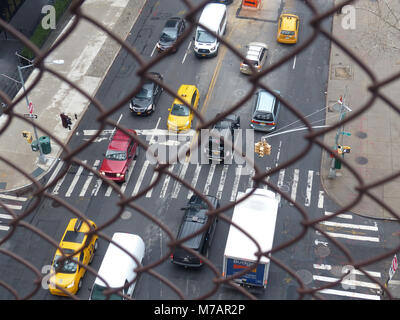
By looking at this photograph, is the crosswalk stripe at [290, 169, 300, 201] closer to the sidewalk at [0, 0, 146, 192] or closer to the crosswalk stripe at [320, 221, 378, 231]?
the crosswalk stripe at [320, 221, 378, 231]

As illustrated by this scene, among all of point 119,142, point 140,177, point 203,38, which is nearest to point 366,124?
point 203,38

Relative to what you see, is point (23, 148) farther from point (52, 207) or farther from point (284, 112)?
point (284, 112)

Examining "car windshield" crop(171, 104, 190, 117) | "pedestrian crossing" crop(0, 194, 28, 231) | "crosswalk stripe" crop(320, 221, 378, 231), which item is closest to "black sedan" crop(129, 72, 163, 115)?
"car windshield" crop(171, 104, 190, 117)

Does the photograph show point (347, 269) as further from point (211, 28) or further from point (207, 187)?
point (211, 28)
